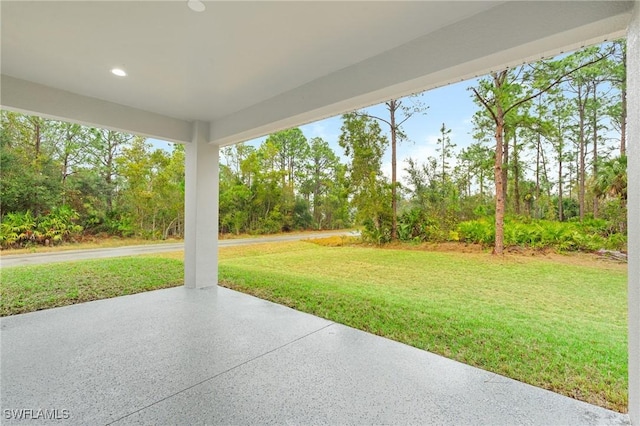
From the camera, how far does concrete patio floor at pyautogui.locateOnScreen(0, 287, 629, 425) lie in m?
1.59

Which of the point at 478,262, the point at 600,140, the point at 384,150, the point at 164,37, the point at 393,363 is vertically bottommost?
the point at 393,363

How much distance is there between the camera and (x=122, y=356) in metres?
2.24

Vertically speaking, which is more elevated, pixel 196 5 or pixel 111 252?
pixel 196 5

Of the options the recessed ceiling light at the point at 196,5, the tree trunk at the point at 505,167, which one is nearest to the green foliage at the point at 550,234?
the tree trunk at the point at 505,167

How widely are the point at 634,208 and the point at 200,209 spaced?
179 inches

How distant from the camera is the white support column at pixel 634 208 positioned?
1.44 m

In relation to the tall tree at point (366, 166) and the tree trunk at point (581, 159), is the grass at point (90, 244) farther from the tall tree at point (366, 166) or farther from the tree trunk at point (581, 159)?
the tree trunk at point (581, 159)

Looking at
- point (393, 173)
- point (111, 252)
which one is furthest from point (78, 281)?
point (393, 173)

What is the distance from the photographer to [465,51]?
76.0 inches

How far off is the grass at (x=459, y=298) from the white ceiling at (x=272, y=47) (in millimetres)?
2262

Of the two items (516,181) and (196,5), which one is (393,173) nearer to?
(516,181)

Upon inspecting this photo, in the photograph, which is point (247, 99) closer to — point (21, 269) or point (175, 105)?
point (175, 105)

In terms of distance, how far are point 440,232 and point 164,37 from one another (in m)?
3.68

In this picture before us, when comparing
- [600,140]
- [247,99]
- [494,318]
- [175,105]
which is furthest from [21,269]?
[600,140]
